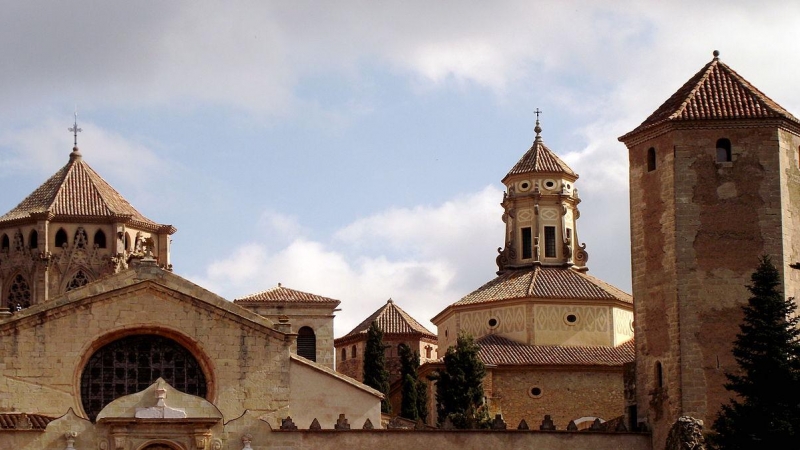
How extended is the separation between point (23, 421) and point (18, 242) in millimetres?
29774

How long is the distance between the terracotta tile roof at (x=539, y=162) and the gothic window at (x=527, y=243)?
8.37ft

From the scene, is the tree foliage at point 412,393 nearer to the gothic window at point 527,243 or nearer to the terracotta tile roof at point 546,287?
the terracotta tile roof at point 546,287

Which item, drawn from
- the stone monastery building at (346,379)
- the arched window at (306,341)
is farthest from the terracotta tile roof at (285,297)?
the stone monastery building at (346,379)

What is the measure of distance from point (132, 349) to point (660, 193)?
15.8 metres

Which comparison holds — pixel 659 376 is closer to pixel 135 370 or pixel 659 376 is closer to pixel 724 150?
pixel 724 150

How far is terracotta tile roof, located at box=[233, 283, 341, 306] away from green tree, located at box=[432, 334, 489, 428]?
9.84 metres

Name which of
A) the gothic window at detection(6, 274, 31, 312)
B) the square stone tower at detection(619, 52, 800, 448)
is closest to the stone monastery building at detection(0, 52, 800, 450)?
the square stone tower at detection(619, 52, 800, 448)

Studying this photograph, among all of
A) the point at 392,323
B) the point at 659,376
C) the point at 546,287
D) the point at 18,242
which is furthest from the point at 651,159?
the point at 392,323

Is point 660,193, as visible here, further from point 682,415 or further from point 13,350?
point 13,350

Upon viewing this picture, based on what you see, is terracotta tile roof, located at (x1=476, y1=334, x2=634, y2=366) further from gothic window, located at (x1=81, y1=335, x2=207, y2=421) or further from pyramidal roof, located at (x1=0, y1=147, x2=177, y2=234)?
gothic window, located at (x1=81, y1=335, x2=207, y2=421)

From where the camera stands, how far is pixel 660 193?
5350 centimetres

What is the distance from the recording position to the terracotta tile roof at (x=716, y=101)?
5338 centimetres

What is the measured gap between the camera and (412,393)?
74062mm

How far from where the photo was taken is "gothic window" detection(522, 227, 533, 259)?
81.2m
